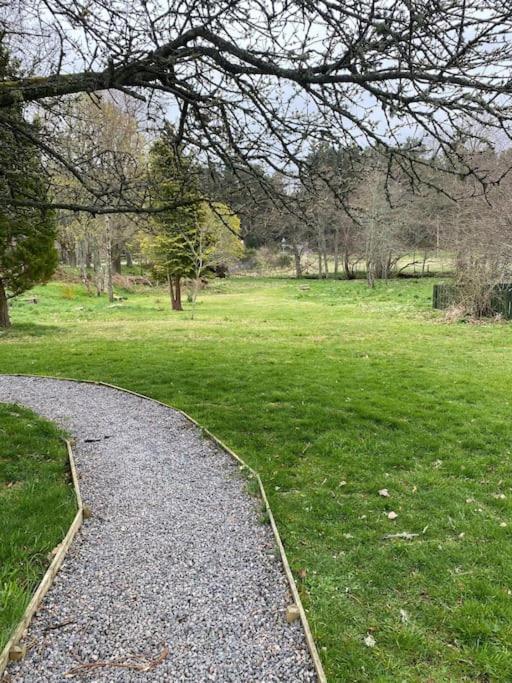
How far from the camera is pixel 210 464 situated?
496cm

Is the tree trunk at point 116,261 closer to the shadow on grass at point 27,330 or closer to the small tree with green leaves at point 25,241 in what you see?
the shadow on grass at point 27,330

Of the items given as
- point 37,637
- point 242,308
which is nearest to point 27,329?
point 242,308

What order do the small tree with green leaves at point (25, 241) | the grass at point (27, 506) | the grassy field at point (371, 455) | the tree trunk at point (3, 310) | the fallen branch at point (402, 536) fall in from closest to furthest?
1. the grassy field at point (371, 455)
2. the grass at point (27, 506)
3. the fallen branch at point (402, 536)
4. the small tree with green leaves at point (25, 241)
5. the tree trunk at point (3, 310)

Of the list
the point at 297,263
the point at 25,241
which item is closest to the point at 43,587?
the point at 25,241

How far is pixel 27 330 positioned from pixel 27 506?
12.1m

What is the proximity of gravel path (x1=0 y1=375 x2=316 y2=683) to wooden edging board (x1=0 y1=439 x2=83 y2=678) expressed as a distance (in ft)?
0.18

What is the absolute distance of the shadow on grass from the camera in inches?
543

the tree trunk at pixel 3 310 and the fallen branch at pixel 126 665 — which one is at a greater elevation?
the tree trunk at pixel 3 310

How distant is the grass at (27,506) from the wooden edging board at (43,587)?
43mm

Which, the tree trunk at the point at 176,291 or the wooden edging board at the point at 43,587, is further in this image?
the tree trunk at the point at 176,291

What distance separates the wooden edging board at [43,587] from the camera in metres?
2.34

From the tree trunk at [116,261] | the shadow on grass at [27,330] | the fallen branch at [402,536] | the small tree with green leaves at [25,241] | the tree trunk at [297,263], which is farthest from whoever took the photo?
the tree trunk at [297,263]

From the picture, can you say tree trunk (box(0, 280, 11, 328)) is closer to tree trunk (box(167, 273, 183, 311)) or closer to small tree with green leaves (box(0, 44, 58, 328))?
small tree with green leaves (box(0, 44, 58, 328))

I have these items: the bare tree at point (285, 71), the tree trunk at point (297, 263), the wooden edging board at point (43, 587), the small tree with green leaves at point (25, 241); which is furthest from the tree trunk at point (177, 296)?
the tree trunk at point (297, 263)
